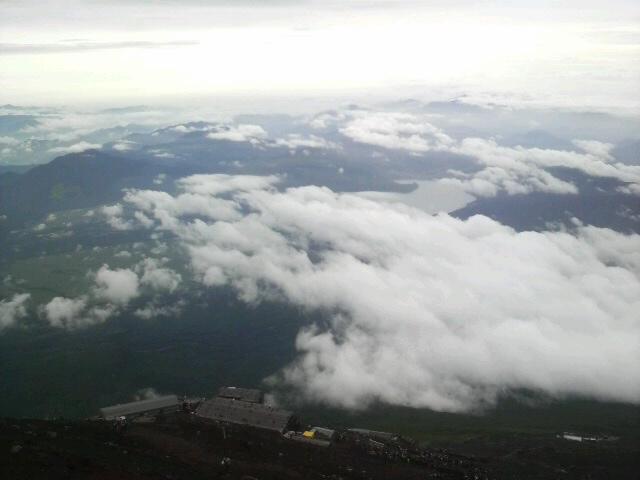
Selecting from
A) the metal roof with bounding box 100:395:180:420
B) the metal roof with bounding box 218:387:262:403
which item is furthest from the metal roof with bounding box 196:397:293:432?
the metal roof with bounding box 100:395:180:420

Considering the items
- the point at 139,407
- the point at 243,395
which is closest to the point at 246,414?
the point at 243,395

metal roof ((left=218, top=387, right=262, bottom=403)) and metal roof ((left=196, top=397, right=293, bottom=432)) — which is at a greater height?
metal roof ((left=196, top=397, right=293, bottom=432))

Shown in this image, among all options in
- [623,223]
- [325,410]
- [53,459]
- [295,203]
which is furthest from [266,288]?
[623,223]

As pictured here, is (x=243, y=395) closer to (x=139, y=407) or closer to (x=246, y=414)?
(x=246, y=414)

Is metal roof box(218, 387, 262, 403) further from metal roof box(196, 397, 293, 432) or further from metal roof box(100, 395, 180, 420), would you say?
metal roof box(100, 395, 180, 420)

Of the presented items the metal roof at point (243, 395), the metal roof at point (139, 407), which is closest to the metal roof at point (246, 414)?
the metal roof at point (243, 395)

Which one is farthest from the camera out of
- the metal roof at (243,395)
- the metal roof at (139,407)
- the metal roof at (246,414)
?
the metal roof at (243,395)

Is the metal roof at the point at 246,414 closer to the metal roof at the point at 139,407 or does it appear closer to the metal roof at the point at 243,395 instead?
the metal roof at the point at 243,395

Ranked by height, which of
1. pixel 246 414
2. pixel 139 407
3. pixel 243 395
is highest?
pixel 246 414
